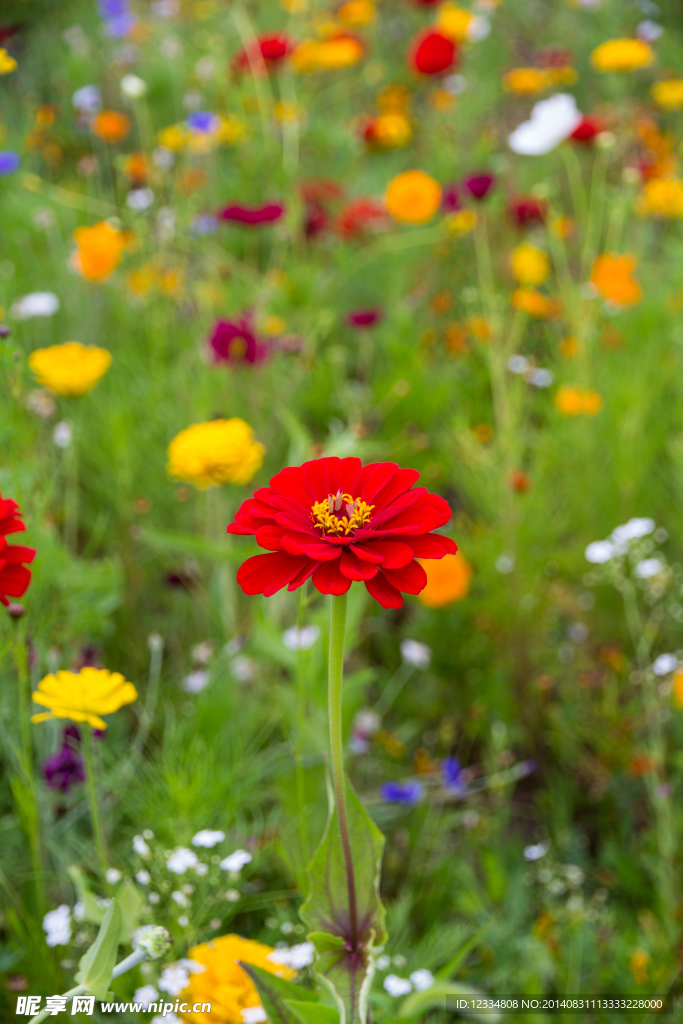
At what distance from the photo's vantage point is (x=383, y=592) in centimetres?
38

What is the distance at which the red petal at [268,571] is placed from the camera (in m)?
0.38

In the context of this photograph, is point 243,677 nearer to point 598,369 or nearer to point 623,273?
point 598,369

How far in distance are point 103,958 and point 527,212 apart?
4.23ft

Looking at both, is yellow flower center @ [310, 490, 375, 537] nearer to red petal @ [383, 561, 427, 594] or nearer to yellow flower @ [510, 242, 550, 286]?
red petal @ [383, 561, 427, 594]

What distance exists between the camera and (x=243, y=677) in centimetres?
99

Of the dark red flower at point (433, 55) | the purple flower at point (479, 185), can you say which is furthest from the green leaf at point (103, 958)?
the dark red flower at point (433, 55)

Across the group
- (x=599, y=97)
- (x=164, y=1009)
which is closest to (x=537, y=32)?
(x=599, y=97)

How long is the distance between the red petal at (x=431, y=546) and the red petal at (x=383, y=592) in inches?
0.8

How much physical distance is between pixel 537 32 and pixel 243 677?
8.04ft

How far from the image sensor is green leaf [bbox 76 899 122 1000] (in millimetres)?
390

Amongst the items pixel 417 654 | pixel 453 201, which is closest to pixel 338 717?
pixel 417 654

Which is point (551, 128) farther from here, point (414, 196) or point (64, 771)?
point (64, 771)

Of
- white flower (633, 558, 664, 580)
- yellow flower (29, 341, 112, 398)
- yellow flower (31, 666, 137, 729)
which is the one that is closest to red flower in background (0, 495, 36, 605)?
yellow flower (31, 666, 137, 729)

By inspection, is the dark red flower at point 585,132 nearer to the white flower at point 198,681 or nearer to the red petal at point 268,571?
the white flower at point 198,681
